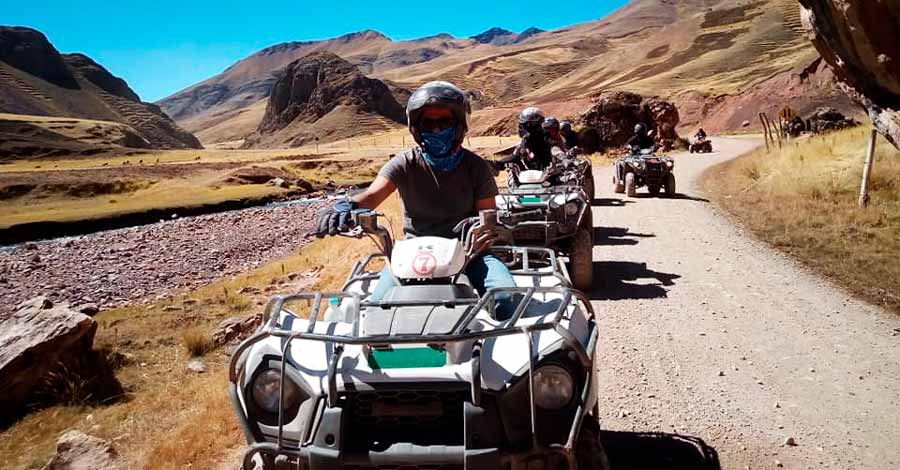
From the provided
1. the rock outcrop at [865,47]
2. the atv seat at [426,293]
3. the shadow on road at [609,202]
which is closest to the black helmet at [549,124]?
the rock outcrop at [865,47]

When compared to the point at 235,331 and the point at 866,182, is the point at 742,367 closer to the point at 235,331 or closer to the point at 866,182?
the point at 235,331

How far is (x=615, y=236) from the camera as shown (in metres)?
11.7

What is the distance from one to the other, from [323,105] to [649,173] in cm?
12277

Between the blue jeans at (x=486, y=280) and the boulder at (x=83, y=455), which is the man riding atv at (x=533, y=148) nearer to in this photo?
the blue jeans at (x=486, y=280)

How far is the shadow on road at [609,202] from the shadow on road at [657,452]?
12106 mm

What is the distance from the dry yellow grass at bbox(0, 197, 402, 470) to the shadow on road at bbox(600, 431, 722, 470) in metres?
2.68

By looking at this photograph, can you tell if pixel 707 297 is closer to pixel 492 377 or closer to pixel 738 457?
pixel 738 457

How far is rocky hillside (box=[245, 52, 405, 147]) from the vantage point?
120875 mm

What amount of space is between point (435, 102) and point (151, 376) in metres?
6.84

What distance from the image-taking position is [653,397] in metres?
4.91

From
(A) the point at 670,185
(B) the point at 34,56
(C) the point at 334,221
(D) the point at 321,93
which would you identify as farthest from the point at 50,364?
(B) the point at 34,56

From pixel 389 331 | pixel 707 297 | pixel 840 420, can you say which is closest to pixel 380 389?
pixel 389 331

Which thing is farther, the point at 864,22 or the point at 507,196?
the point at 864,22

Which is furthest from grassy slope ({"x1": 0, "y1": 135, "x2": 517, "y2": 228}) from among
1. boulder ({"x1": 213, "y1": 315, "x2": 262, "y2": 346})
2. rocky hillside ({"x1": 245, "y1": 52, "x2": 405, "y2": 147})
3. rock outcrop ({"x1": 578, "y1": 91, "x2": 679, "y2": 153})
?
rocky hillside ({"x1": 245, "y1": 52, "x2": 405, "y2": 147})
